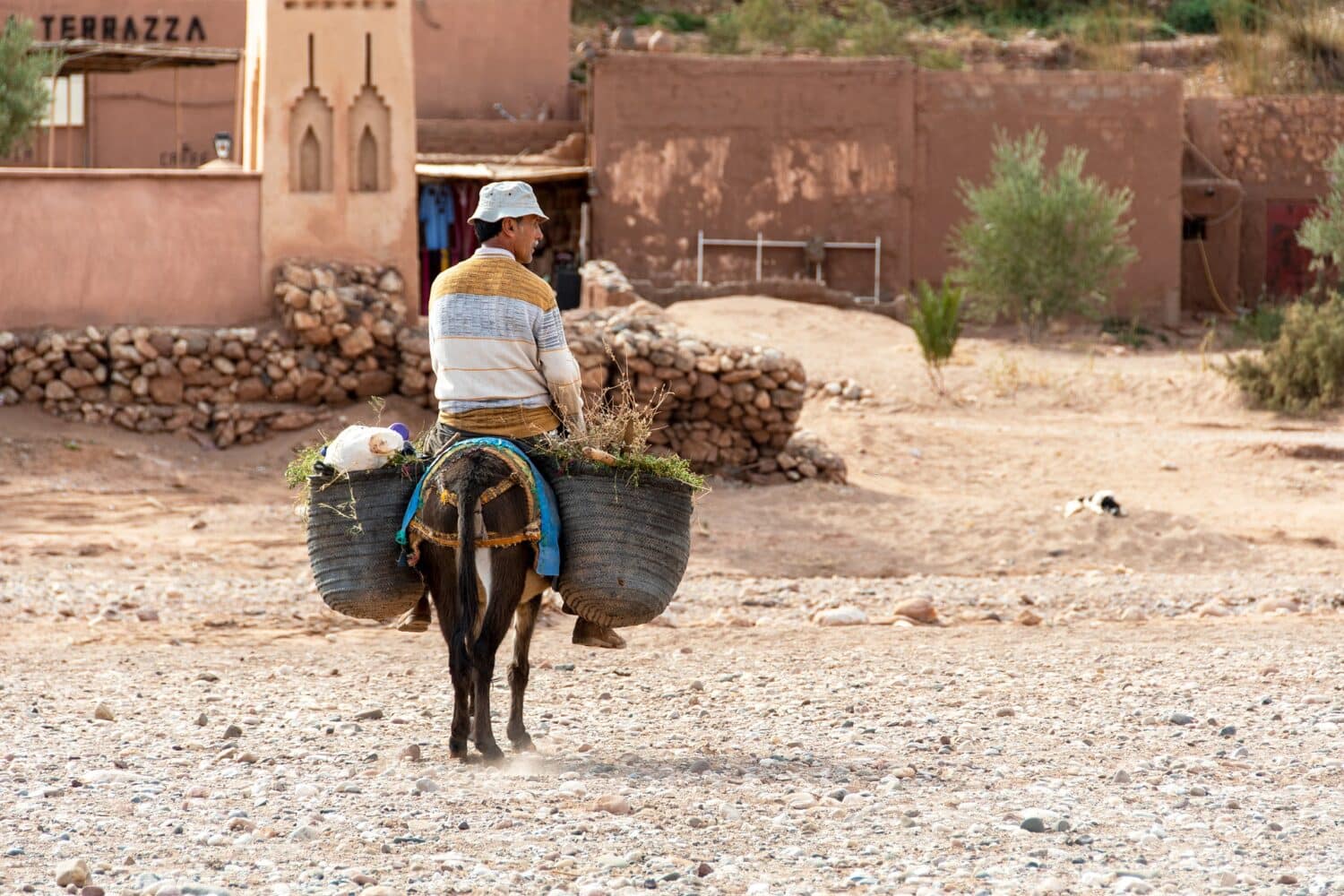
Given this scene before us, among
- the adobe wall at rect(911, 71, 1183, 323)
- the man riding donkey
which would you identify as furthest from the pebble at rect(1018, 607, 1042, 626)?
the adobe wall at rect(911, 71, 1183, 323)

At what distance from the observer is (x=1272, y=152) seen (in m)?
26.6

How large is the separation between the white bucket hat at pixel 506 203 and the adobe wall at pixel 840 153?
18.7 metres

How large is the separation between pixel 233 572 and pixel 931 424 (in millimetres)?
7898

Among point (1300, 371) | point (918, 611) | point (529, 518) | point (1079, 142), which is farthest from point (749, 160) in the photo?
point (529, 518)

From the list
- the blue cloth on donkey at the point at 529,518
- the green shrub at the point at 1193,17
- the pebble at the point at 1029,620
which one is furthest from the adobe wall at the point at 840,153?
the blue cloth on donkey at the point at 529,518

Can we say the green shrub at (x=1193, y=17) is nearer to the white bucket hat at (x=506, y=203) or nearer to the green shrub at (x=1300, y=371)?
the green shrub at (x=1300, y=371)

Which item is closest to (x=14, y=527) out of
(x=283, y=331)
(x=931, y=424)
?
(x=283, y=331)

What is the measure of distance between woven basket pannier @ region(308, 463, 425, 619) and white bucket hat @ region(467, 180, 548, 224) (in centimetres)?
90

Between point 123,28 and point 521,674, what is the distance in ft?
74.7

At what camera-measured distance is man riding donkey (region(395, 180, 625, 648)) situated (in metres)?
5.62

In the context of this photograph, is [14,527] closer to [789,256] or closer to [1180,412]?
[1180,412]

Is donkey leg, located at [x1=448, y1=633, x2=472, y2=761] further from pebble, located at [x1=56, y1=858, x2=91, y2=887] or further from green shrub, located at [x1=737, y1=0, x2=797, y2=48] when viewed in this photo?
green shrub, located at [x1=737, y1=0, x2=797, y2=48]

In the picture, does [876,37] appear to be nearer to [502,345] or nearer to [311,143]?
[311,143]

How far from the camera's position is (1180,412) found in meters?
17.9
